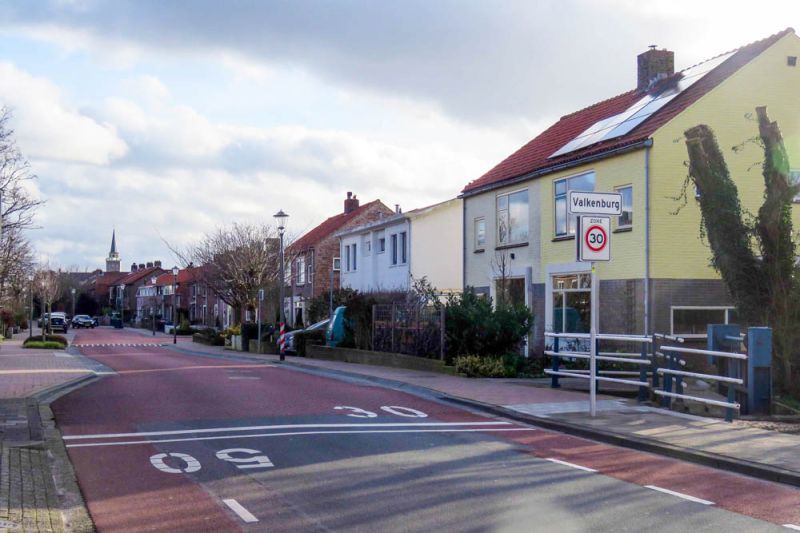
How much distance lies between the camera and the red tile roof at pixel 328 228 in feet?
189

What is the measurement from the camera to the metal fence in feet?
77.6

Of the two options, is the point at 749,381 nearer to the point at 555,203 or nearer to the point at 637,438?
the point at 637,438

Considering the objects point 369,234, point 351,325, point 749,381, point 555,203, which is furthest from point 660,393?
point 369,234

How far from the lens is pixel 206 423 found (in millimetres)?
13141

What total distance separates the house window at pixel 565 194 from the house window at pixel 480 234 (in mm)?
4603

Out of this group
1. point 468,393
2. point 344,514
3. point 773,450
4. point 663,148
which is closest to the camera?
point 344,514

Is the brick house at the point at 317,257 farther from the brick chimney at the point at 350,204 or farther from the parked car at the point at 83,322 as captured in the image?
the parked car at the point at 83,322

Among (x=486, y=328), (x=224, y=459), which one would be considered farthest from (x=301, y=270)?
(x=224, y=459)

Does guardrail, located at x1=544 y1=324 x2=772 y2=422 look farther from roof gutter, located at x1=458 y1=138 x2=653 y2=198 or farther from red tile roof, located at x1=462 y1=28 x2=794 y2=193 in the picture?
red tile roof, located at x1=462 y1=28 x2=794 y2=193

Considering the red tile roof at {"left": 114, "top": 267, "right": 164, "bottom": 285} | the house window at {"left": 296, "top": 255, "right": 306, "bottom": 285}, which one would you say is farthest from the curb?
the red tile roof at {"left": 114, "top": 267, "right": 164, "bottom": 285}

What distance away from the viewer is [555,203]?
25797 millimetres

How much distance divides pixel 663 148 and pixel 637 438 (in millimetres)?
12306

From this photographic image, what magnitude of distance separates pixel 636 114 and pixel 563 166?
250 cm

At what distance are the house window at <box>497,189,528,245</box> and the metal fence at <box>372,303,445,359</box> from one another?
439 cm
